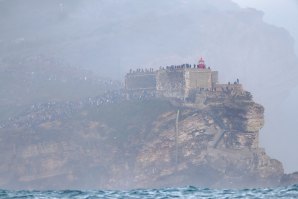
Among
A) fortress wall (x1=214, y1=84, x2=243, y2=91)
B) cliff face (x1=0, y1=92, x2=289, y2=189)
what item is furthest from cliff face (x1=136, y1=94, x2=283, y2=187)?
fortress wall (x1=214, y1=84, x2=243, y2=91)

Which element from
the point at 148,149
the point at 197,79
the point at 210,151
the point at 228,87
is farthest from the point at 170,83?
the point at 210,151

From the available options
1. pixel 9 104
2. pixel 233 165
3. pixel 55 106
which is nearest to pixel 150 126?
pixel 233 165

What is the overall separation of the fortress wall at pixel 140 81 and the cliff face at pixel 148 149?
19.6ft

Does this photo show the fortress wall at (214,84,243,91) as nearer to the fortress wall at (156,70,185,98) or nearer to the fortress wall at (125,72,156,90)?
the fortress wall at (156,70,185,98)

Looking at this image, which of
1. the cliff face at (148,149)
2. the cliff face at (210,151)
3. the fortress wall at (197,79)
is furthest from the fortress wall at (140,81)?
the cliff face at (210,151)

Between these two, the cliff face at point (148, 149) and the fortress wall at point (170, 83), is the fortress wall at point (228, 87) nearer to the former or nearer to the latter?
the cliff face at point (148, 149)

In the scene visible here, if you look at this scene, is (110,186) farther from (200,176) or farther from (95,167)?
(200,176)

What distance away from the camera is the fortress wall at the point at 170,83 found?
118 m

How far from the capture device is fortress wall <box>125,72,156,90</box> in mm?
125188

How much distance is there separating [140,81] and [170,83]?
10449mm

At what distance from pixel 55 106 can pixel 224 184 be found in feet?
152

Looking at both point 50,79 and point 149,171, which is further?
point 50,79

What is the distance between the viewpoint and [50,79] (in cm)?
18450

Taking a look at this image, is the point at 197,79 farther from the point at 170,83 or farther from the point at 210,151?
the point at 210,151
